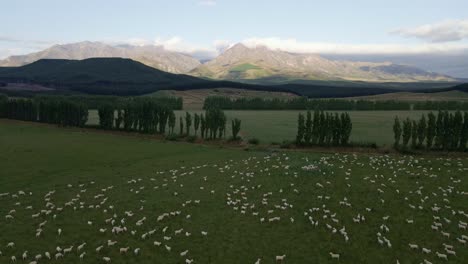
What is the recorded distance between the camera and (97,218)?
26.9 metres

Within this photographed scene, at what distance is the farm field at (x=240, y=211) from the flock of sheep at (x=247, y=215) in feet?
0.26

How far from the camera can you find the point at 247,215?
27125mm

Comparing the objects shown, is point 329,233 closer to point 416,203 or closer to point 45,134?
point 416,203

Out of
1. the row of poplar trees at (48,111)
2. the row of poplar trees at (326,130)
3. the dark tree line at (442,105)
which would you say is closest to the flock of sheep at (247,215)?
the row of poplar trees at (326,130)

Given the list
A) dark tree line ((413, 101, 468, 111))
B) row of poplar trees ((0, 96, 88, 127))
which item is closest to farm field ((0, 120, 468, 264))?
row of poplar trees ((0, 96, 88, 127))

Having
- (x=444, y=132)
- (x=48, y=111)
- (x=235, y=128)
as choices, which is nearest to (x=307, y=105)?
(x=48, y=111)

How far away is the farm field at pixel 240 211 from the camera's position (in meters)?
21.4

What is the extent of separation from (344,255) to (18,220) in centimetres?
2058

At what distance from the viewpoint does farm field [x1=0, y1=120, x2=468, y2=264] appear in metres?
21.4

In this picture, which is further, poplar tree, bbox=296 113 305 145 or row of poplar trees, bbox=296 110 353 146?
poplar tree, bbox=296 113 305 145

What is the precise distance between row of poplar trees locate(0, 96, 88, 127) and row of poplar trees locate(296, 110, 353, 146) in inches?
2363

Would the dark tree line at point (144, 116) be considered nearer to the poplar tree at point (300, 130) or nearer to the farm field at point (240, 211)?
the poplar tree at point (300, 130)

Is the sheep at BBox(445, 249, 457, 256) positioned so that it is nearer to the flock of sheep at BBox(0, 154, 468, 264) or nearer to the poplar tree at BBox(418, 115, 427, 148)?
the flock of sheep at BBox(0, 154, 468, 264)

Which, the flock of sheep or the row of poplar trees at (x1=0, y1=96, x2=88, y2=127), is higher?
the row of poplar trees at (x1=0, y1=96, x2=88, y2=127)
